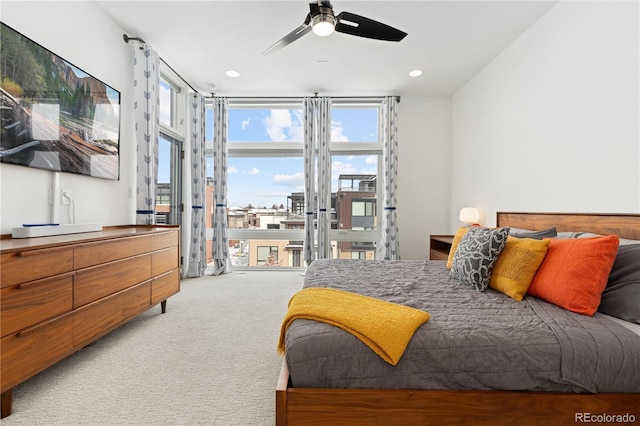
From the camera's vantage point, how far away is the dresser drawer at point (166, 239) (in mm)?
2445

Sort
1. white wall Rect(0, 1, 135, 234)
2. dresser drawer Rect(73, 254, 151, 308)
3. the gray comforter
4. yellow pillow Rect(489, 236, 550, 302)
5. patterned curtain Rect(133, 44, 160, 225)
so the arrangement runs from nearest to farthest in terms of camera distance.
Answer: the gray comforter, yellow pillow Rect(489, 236, 550, 302), dresser drawer Rect(73, 254, 151, 308), white wall Rect(0, 1, 135, 234), patterned curtain Rect(133, 44, 160, 225)

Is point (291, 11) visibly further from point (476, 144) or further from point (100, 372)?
point (100, 372)

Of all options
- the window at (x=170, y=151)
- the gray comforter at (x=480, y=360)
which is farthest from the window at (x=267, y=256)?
the gray comforter at (x=480, y=360)

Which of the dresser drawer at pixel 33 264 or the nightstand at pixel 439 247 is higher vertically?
the dresser drawer at pixel 33 264

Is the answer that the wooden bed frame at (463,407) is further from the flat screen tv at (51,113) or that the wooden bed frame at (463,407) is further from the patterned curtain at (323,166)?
the patterned curtain at (323,166)

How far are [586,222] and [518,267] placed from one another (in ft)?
2.97

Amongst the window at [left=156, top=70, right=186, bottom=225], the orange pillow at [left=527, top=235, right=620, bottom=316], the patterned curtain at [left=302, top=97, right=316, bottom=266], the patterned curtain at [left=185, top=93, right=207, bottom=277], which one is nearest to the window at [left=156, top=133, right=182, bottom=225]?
the window at [left=156, top=70, right=186, bottom=225]

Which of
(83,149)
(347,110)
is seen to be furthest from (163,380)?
(347,110)

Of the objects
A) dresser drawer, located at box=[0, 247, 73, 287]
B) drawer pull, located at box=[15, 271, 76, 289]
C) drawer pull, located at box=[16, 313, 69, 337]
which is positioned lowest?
drawer pull, located at box=[16, 313, 69, 337]

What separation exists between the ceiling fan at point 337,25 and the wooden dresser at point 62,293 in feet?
6.87

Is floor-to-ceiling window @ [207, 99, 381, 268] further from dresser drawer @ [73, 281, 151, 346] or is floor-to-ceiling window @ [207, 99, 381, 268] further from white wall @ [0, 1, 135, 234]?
dresser drawer @ [73, 281, 151, 346]

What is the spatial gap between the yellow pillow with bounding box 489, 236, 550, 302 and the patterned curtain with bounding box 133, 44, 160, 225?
10.3ft

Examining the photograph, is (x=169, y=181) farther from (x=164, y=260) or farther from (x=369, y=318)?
(x=369, y=318)

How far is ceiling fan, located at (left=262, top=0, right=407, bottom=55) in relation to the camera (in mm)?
2029
